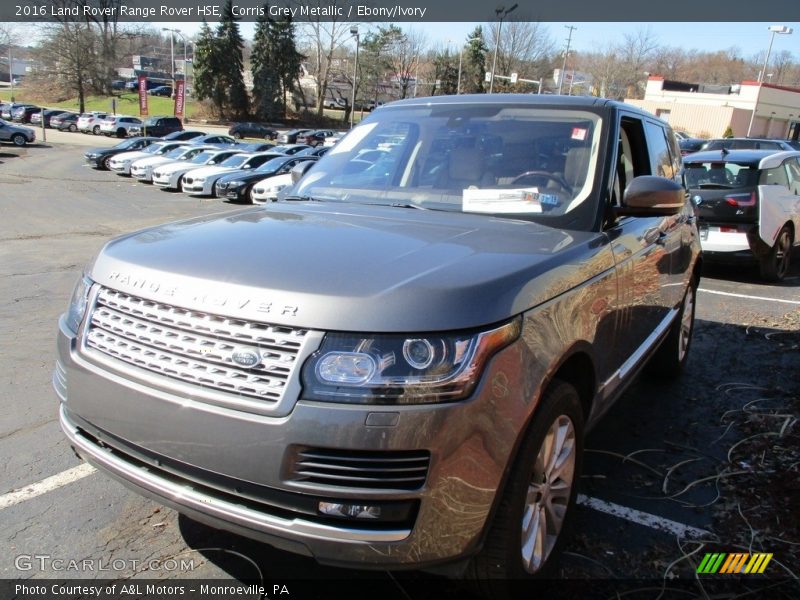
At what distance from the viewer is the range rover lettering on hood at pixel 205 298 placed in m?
1.95

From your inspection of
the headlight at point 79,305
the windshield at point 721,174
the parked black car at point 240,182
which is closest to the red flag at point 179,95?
the parked black car at point 240,182

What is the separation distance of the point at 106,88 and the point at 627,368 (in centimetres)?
7943

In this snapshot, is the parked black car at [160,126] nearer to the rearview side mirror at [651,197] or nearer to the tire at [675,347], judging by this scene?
the tire at [675,347]

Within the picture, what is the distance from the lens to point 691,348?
6.21 metres

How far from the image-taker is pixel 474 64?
8250 centimetres

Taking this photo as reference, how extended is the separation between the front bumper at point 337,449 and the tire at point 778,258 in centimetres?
862

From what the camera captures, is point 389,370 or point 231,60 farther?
point 231,60

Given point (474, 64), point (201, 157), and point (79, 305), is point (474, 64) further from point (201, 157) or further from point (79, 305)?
point (79, 305)

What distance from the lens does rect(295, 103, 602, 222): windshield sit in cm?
321

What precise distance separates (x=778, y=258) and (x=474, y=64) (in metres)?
79.4

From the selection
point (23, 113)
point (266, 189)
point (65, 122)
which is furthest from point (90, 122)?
point (266, 189)

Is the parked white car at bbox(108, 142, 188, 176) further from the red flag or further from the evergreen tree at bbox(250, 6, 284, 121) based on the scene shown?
the evergreen tree at bbox(250, 6, 284, 121)

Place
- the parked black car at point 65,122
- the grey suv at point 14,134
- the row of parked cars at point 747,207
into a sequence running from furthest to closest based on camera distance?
1. the parked black car at point 65,122
2. the grey suv at point 14,134
3. the row of parked cars at point 747,207

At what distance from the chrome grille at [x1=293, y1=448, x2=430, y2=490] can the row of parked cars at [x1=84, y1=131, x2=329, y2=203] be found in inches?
632
